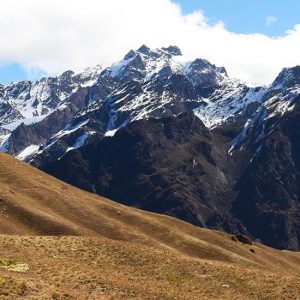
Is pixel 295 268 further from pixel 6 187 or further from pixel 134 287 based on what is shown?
pixel 134 287

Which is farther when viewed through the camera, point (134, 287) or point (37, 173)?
point (37, 173)

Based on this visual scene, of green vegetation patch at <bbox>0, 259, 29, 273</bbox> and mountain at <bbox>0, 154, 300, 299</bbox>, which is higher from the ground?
mountain at <bbox>0, 154, 300, 299</bbox>

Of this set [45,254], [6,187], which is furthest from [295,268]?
[45,254]

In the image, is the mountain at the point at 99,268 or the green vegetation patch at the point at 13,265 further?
the green vegetation patch at the point at 13,265

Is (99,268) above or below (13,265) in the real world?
above

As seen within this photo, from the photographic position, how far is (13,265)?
43406 mm

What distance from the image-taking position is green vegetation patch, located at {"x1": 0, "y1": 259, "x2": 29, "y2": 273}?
139 ft

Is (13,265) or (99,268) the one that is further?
(99,268)

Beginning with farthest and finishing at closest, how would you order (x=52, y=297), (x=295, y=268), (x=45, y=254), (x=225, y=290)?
(x=295, y=268) → (x=45, y=254) → (x=225, y=290) → (x=52, y=297)

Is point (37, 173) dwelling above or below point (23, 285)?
above

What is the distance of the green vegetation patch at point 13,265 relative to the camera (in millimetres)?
42250

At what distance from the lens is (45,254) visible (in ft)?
164

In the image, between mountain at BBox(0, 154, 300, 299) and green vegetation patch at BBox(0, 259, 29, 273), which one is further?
green vegetation patch at BBox(0, 259, 29, 273)

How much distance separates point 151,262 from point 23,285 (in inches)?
719
